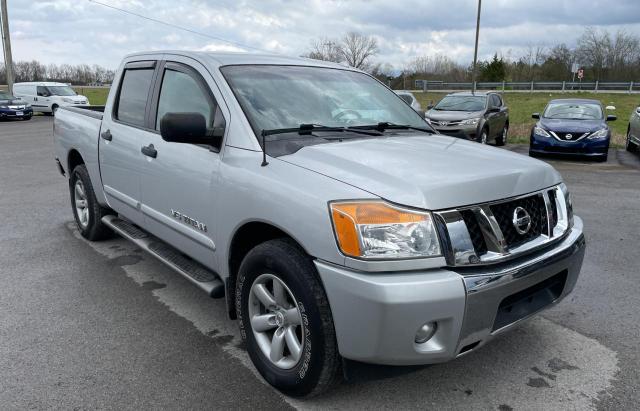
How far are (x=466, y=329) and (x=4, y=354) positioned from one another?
8.95 feet

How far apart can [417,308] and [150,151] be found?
2.36 metres

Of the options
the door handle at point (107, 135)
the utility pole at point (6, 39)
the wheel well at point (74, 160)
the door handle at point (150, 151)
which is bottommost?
the wheel well at point (74, 160)

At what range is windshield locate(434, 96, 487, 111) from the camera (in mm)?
14766

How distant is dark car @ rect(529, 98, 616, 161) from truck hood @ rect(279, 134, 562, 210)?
33.0 feet

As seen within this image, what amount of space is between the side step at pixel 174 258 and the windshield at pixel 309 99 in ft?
3.34

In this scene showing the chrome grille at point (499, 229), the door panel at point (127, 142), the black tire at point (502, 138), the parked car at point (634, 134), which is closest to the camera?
the chrome grille at point (499, 229)

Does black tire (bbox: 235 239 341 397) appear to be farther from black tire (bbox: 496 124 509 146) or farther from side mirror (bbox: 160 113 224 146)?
black tire (bbox: 496 124 509 146)

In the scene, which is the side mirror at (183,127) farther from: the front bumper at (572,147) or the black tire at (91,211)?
the front bumper at (572,147)

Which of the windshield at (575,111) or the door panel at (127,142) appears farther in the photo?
the windshield at (575,111)

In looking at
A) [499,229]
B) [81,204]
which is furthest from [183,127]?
[81,204]

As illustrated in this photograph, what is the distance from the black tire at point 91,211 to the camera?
5.16 metres

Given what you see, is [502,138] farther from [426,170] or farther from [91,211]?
[426,170]

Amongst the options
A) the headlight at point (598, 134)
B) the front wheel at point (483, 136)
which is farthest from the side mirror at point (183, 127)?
the front wheel at point (483, 136)

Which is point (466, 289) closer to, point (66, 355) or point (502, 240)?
point (502, 240)
